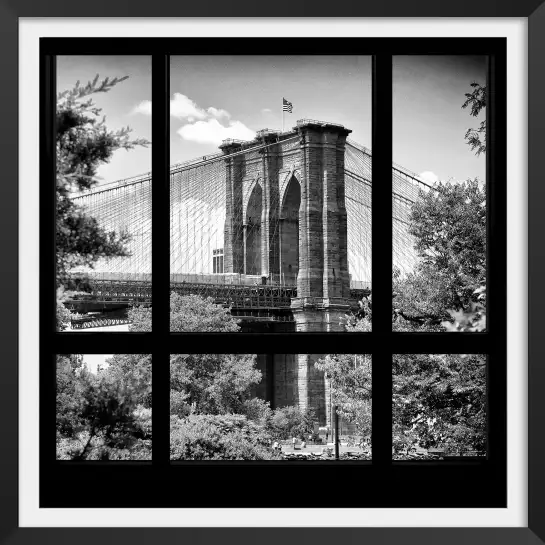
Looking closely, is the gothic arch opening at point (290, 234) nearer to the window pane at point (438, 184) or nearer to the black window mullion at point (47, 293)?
the window pane at point (438, 184)

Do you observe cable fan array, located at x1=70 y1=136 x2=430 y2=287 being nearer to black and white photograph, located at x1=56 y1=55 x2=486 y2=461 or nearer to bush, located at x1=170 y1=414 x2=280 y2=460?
black and white photograph, located at x1=56 y1=55 x2=486 y2=461

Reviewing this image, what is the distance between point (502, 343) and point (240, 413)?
1657 millimetres

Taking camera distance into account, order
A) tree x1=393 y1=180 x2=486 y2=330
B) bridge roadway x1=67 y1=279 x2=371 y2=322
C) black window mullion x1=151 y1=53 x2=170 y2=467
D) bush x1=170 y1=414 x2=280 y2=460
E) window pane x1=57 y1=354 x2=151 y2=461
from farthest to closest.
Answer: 1. bridge roadway x1=67 y1=279 x2=371 y2=322
2. bush x1=170 y1=414 x2=280 y2=460
3. tree x1=393 y1=180 x2=486 y2=330
4. window pane x1=57 y1=354 x2=151 y2=461
5. black window mullion x1=151 y1=53 x2=170 y2=467

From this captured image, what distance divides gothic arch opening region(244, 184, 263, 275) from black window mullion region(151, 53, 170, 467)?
4.86 feet

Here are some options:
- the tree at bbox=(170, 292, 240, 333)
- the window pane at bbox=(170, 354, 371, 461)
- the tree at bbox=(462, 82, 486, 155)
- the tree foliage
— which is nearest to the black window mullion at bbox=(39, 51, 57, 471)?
the window pane at bbox=(170, 354, 371, 461)

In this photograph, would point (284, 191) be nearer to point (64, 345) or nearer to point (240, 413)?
point (240, 413)

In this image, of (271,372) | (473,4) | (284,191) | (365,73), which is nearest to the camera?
(473,4)

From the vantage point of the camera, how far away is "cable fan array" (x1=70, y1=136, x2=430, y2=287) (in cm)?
336

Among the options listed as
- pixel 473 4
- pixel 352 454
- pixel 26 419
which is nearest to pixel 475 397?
pixel 352 454

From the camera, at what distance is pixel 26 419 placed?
2834 mm

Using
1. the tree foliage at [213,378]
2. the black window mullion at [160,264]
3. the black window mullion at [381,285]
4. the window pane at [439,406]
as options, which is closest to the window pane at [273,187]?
the tree foliage at [213,378]

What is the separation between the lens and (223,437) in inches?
154

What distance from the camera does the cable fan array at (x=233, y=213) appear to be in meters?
3.36
